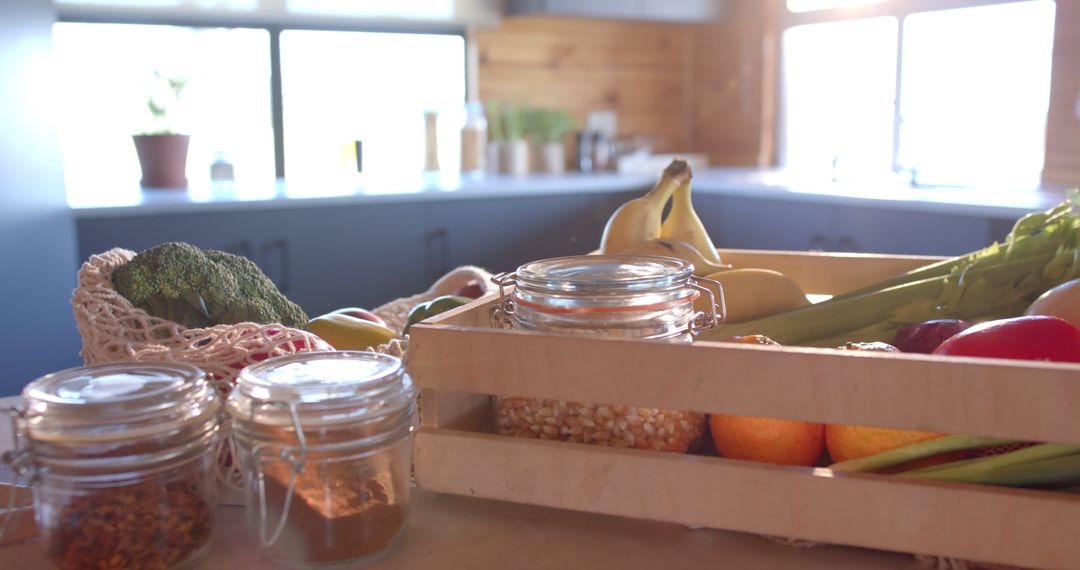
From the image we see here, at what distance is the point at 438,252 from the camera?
3248 millimetres

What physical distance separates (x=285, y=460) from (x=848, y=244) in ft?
8.63

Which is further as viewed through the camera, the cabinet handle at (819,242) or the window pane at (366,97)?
the window pane at (366,97)

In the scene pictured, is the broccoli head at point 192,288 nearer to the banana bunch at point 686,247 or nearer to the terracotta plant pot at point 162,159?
the banana bunch at point 686,247

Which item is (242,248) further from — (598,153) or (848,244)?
(848,244)

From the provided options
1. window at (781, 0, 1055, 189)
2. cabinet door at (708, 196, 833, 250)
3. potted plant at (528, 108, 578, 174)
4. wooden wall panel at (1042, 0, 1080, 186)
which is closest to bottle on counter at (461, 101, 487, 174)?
potted plant at (528, 108, 578, 174)

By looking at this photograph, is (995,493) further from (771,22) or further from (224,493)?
(771,22)

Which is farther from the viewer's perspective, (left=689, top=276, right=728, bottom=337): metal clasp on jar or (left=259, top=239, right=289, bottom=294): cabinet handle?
(left=259, top=239, right=289, bottom=294): cabinet handle

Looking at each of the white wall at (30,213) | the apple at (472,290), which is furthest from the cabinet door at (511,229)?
the apple at (472,290)

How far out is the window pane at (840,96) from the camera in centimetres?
375

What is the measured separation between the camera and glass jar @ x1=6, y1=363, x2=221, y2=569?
62cm

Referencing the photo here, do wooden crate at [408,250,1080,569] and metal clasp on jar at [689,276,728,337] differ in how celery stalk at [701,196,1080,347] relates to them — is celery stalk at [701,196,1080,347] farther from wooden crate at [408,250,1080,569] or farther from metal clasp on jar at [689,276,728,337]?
wooden crate at [408,250,1080,569]

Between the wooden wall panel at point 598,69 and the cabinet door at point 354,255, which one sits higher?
the wooden wall panel at point 598,69

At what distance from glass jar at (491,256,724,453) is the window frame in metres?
3.00

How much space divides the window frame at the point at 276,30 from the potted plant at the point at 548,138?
30 centimetres
